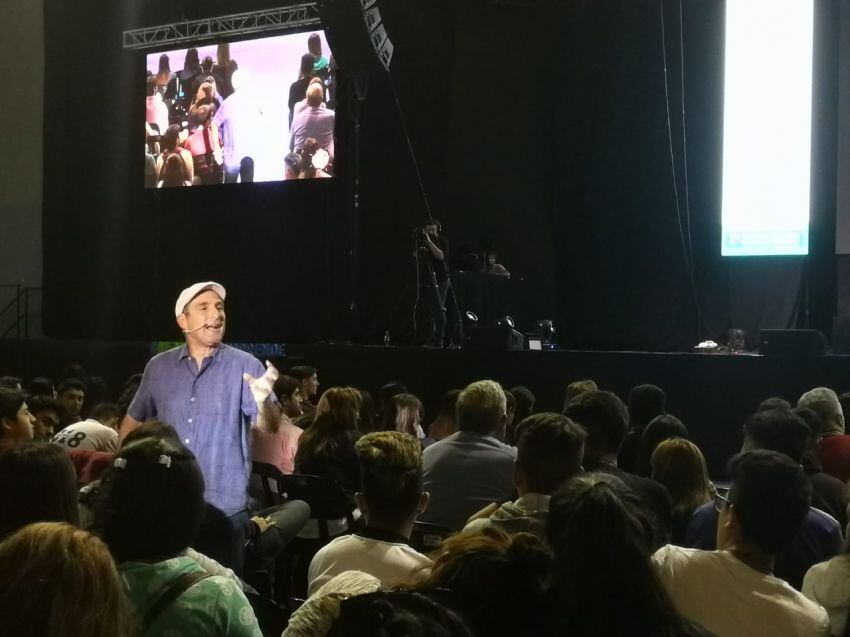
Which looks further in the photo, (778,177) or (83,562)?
(778,177)

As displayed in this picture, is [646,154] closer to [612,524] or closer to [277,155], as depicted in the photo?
[277,155]

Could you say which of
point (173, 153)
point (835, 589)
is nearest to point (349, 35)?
point (173, 153)

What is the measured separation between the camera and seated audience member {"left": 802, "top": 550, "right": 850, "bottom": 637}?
6.06 feet

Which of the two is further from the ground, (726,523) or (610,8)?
(610,8)

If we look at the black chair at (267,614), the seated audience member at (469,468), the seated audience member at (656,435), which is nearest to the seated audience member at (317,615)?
the black chair at (267,614)

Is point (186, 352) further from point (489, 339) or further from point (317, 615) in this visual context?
point (489, 339)

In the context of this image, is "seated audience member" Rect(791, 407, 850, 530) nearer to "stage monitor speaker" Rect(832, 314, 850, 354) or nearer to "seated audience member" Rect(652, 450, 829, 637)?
"seated audience member" Rect(652, 450, 829, 637)

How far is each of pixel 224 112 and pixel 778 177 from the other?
5.88m

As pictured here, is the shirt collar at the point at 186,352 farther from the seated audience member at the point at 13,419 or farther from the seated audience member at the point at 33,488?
the seated audience member at the point at 33,488

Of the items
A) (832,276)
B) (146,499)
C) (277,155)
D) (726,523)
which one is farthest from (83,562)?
(277,155)

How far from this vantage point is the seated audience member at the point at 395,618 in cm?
90

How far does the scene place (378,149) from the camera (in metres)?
10.1

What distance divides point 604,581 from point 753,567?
619 millimetres

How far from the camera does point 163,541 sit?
58.5 inches
